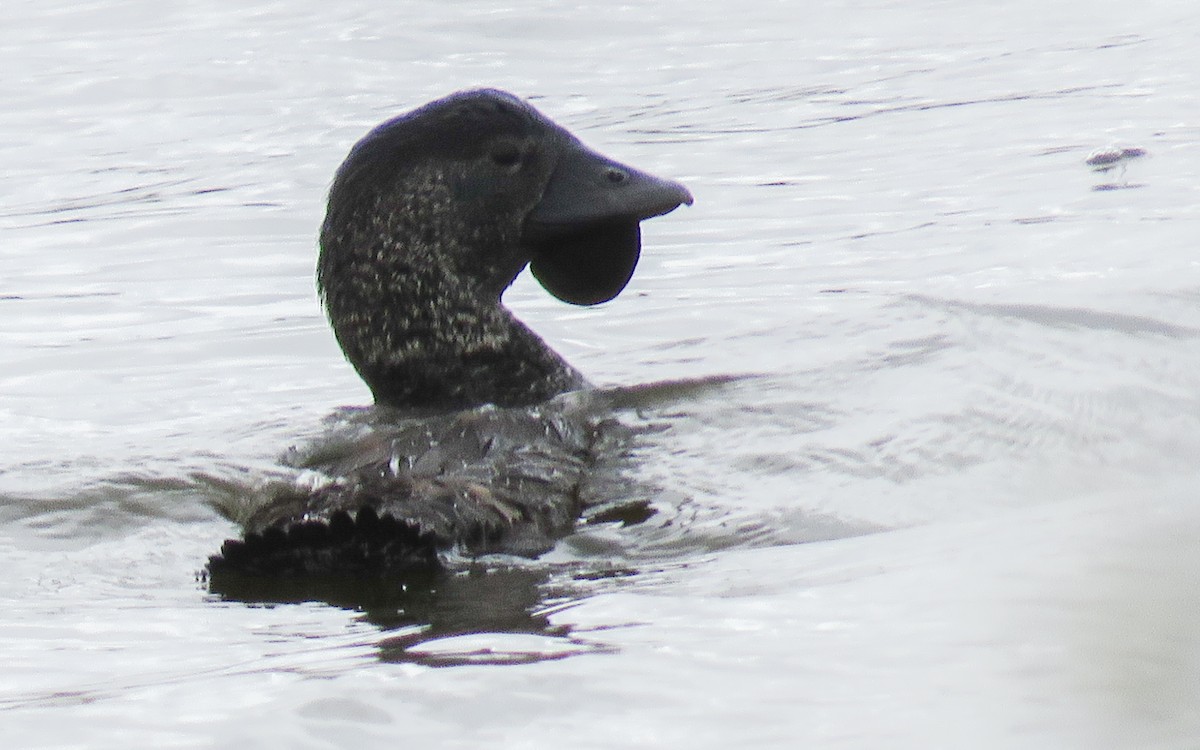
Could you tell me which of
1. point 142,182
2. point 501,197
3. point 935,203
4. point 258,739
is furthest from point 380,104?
point 258,739

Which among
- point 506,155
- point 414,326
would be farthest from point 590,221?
point 414,326

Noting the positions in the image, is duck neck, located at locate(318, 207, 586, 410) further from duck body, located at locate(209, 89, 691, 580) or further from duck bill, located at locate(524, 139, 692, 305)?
duck bill, located at locate(524, 139, 692, 305)

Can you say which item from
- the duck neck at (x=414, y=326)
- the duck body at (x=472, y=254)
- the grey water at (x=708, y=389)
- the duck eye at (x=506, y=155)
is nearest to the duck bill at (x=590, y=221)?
the duck body at (x=472, y=254)

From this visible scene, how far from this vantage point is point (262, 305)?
9.72 metres

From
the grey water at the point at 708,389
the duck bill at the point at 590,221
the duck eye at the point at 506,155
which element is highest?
the duck eye at the point at 506,155

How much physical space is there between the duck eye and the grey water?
1.01m

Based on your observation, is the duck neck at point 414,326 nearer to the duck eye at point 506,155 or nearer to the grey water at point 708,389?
the duck eye at point 506,155

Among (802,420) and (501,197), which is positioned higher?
(501,197)

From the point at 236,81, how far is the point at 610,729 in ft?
44.7

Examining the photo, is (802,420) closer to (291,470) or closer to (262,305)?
(291,470)

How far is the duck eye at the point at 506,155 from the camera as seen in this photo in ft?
22.3

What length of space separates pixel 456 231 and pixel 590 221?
0.47 m

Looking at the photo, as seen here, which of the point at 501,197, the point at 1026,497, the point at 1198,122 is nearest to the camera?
the point at 1026,497

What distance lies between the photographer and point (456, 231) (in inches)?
268
